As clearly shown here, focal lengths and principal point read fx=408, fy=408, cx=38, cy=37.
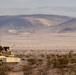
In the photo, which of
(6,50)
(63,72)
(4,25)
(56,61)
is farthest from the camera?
(4,25)

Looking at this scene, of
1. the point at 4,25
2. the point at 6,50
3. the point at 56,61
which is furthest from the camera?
the point at 4,25

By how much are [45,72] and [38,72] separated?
0.49 metres

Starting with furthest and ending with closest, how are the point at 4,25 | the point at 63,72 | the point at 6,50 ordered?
the point at 4,25 → the point at 6,50 → the point at 63,72

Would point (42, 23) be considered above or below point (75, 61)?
above

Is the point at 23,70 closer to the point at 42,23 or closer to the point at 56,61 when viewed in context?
the point at 56,61

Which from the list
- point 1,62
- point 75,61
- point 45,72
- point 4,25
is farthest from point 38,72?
point 4,25

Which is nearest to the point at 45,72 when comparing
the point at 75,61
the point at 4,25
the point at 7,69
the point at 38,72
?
the point at 38,72

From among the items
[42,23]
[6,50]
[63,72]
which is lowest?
[63,72]

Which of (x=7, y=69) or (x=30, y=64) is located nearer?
(x=7, y=69)

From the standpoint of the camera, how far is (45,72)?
2773 cm

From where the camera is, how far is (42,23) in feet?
654

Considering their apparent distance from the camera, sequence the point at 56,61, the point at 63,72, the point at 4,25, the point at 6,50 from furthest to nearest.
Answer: the point at 4,25 < the point at 56,61 < the point at 6,50 < the point at 63,72

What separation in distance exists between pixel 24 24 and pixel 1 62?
165267 millimetres

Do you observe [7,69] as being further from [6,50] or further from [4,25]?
[4,25]
